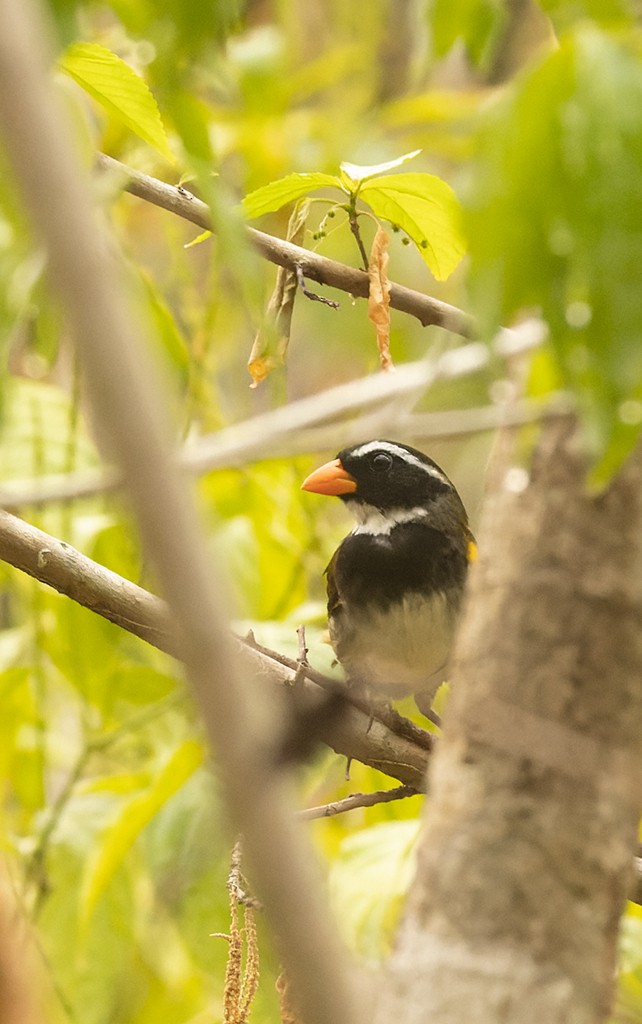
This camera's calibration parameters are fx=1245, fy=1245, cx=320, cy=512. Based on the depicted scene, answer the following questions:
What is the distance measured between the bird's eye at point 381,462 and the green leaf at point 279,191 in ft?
3.59

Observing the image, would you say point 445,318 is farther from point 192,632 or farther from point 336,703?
point 192,632

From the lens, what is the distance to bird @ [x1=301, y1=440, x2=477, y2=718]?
2262 mm

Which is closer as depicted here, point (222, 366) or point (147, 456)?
point (147, 456)

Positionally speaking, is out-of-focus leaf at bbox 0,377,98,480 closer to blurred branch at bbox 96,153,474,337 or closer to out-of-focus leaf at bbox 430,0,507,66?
blurred branch at bbox 96,153,474,337

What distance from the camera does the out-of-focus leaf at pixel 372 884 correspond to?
2.10m

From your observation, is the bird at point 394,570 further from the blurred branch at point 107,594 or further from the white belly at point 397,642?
the blurred branch at point 107,594

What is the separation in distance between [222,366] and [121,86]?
384cm

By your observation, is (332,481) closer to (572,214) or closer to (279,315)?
(279,315)

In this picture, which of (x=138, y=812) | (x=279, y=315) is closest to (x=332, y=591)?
(x=138, y=812)

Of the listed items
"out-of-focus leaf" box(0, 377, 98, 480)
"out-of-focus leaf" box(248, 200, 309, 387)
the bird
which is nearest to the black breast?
the bird

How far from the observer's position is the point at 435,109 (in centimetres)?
337

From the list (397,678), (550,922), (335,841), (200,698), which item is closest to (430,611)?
(397,678)

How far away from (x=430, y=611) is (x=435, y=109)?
169 centimetres

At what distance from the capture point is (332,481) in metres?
2.50
